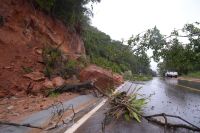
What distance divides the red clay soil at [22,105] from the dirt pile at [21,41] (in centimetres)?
79

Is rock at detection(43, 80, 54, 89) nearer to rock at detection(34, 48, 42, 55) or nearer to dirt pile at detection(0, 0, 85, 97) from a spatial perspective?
dirt pile at detection(0, 0, 85, 97)

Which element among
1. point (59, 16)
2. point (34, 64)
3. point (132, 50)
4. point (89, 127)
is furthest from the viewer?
Answer: point (59, 16)

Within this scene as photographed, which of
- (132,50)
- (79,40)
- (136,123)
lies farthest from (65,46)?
(136,123)

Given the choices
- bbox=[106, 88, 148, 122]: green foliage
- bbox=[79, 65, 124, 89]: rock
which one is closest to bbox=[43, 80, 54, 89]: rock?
bbox=[79, 65, 124, 89]: rock

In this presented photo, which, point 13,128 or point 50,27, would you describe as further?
point 50,27

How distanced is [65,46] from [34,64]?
7134 mm

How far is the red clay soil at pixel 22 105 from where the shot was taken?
31.0 feet

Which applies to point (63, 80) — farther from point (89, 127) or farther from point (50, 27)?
point (89, 127)

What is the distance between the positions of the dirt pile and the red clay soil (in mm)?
790

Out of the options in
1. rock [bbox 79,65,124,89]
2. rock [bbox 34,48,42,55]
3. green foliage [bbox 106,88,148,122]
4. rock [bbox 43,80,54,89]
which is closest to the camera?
green foliage [bbox 106,88,148,122]

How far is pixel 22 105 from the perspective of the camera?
36.6 feet

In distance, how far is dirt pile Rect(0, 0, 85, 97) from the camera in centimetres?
1365

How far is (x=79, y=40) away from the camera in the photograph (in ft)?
89.8

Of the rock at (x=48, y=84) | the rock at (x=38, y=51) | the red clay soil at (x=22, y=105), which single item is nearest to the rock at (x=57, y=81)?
the rock at (x=48, y=84)
